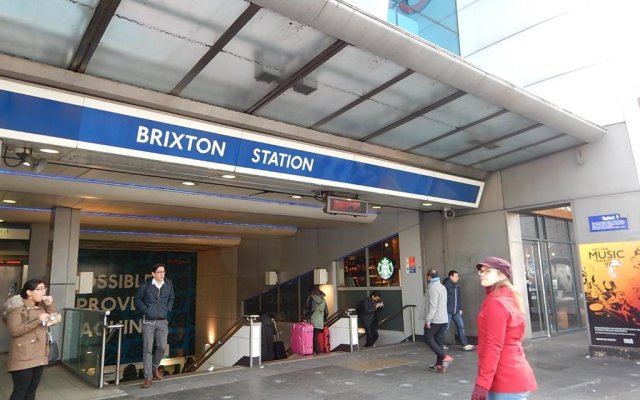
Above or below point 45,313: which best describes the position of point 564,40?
above

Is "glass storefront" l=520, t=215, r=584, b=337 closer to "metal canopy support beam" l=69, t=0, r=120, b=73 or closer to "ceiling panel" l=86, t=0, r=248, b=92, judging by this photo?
"ceiling panel" l=86, t=0, r=248, b=92

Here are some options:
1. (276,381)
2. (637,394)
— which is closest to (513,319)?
(637,394)

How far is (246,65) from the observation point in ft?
16.5

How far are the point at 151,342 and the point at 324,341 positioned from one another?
16.0 ft

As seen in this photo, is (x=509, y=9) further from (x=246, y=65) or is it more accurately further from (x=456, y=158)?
(x=246, y=65)

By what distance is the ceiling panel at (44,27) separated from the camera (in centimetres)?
381

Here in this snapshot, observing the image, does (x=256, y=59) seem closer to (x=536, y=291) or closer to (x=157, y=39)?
(x=157, y=39)

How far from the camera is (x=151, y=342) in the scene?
20.7 feet

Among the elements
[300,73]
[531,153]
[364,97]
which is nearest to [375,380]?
[364,97]

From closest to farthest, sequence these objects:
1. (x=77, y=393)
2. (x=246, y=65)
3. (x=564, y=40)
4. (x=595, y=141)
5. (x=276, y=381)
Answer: (x=246, y=65)
(x=77, y=393)
(x=276, y=381)
(x=595, y=141)
(x=564, y=40)

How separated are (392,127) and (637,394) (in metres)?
4.73

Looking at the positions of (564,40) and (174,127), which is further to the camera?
(564,40)

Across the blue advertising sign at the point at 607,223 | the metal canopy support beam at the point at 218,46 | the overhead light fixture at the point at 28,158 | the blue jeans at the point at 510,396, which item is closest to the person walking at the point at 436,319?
the blue advertising sign at the point at 607,223

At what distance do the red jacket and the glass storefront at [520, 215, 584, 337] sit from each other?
830cm
